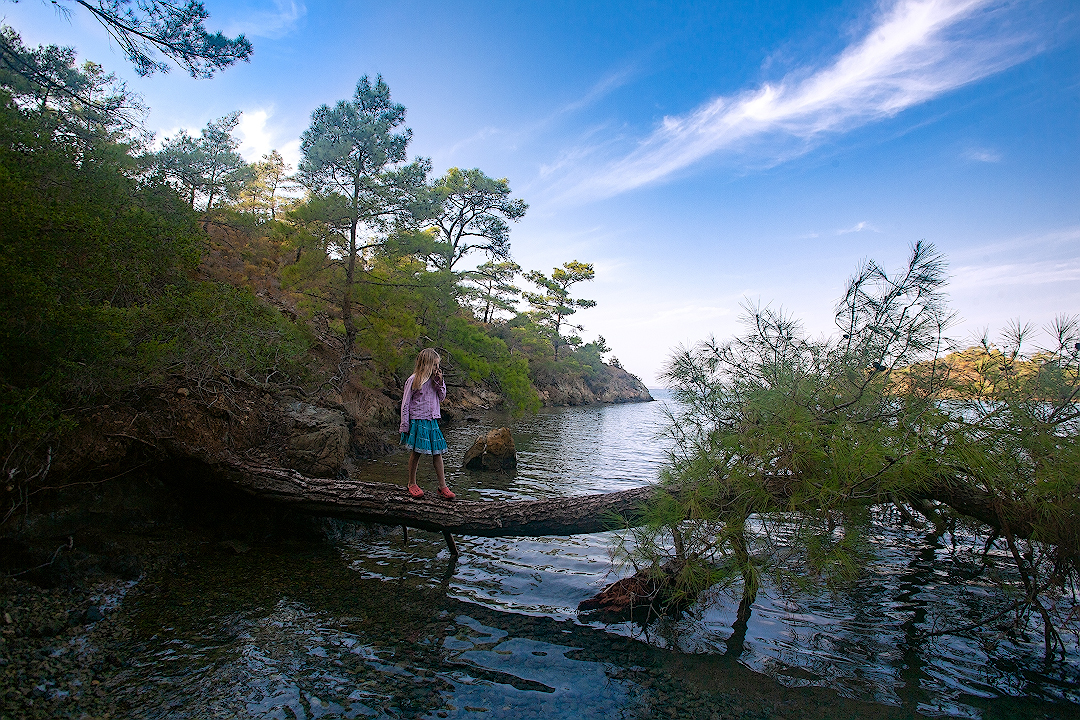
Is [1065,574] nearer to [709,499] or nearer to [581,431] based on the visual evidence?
[709,499]

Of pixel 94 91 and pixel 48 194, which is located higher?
pixel 94 91

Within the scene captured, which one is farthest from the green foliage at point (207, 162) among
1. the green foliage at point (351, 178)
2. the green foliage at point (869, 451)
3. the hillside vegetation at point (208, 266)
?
the green foliage at point (869, 451)

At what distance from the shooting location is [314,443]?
8414mm

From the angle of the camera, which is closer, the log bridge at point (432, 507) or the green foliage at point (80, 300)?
the green foliage at point (80, 300)

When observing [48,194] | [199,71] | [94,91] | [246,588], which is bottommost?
[246,588]

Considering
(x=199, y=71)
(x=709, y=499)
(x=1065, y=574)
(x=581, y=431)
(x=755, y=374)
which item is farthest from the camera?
(x=581, y=431)

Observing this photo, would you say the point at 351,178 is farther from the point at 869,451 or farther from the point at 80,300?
the point at 869,451

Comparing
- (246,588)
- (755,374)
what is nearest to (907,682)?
(755,374)

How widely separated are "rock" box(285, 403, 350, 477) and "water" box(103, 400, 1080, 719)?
179 cm

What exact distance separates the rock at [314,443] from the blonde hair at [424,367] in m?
2.98

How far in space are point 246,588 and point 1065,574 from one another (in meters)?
7.63

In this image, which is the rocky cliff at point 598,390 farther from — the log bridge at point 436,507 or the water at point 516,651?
the water at point 516,651

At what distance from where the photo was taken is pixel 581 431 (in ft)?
87.0

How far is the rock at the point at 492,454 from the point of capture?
1337 cm
